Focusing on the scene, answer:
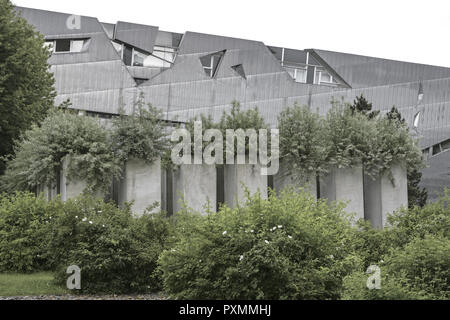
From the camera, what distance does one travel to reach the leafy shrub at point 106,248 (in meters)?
9.83

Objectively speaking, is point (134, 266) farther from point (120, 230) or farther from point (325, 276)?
point (325, 276)

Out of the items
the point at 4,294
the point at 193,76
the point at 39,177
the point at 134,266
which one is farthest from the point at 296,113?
the point at 193,76

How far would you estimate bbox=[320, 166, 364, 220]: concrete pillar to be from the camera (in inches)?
706

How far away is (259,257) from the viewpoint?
20.5 feet

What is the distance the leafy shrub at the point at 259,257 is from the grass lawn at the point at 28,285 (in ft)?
Answer: 12.4

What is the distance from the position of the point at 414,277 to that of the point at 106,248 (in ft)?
18.6

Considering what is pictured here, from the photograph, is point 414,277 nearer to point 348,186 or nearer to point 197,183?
point 197,183

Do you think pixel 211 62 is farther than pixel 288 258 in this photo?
Yes

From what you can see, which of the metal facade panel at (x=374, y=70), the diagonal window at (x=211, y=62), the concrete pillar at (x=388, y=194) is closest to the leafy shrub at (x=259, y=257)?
the concrete pillar at (x=388, y=194)

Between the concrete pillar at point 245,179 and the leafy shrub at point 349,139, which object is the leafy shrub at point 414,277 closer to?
the concrete pillar at point 245,179

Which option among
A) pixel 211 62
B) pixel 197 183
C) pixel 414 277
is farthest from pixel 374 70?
pixel 414 277

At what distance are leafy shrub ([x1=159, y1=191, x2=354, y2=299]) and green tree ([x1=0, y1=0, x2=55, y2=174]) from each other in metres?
14.8

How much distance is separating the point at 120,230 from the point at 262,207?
13.7ft

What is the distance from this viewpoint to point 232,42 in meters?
35.7
